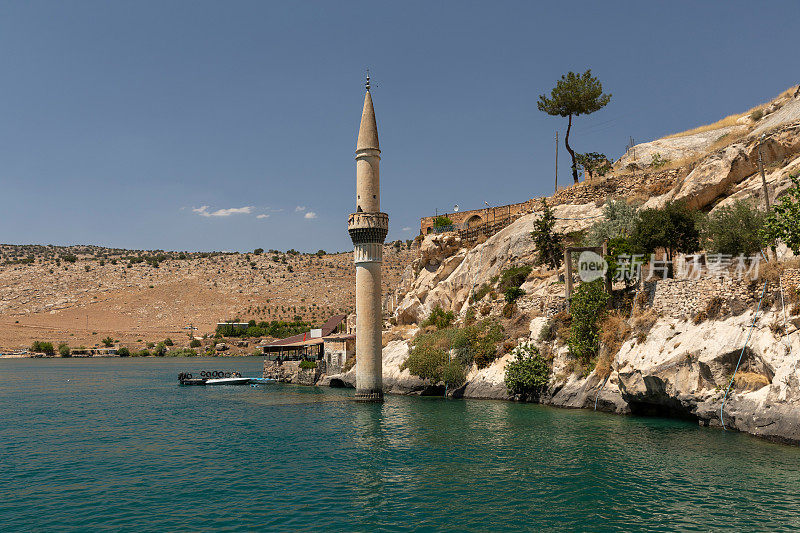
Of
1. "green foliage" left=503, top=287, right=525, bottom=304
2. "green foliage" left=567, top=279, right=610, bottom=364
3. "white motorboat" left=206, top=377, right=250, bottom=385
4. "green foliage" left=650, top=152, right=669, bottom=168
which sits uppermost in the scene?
"green foliage" left=650, top=152, right=669, bottom=168

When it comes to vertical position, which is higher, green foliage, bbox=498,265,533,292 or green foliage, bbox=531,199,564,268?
green foliage, bbox=531,199,564,268

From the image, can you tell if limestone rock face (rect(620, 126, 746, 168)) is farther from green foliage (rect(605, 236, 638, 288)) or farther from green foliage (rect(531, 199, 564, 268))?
green foliage (rect(605, 236, 638, 288))

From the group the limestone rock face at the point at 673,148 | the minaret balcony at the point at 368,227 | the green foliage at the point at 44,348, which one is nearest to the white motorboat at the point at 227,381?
the minaret balcony at the point at 368,227

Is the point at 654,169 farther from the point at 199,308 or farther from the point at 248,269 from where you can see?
the point at 248,269

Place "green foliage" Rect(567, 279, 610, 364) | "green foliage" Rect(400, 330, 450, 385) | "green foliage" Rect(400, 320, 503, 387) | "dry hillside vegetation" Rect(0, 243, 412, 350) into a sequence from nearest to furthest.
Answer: "green foliage" Rect(567, 279, 610, 364)
"green foliage" Rect(400, 320, 503, 387)
"green foliage" Rect(400, 330, 450, 385)
"dry hillside vegetation" Rect(0, 243, 412, 350)

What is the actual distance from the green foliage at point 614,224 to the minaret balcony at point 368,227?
15.1 m

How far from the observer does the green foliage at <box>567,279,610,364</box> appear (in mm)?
33562

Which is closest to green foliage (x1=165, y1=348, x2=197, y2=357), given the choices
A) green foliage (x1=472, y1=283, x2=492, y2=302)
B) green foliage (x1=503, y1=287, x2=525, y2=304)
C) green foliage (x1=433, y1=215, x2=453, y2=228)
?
green foliage (x1=433, y1=215, x2=453, y2=228)

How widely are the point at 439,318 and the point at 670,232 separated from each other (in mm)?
22873

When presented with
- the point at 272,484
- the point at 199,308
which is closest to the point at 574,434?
the point at 272,484

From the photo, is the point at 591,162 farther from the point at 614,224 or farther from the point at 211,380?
the point at 211,380

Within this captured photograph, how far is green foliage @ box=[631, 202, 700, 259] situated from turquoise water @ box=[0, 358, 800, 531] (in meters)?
11.4

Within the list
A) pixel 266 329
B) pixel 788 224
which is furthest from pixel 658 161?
pixel 266 329

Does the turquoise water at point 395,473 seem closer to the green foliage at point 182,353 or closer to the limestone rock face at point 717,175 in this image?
the limestone rock face at point 717,175
